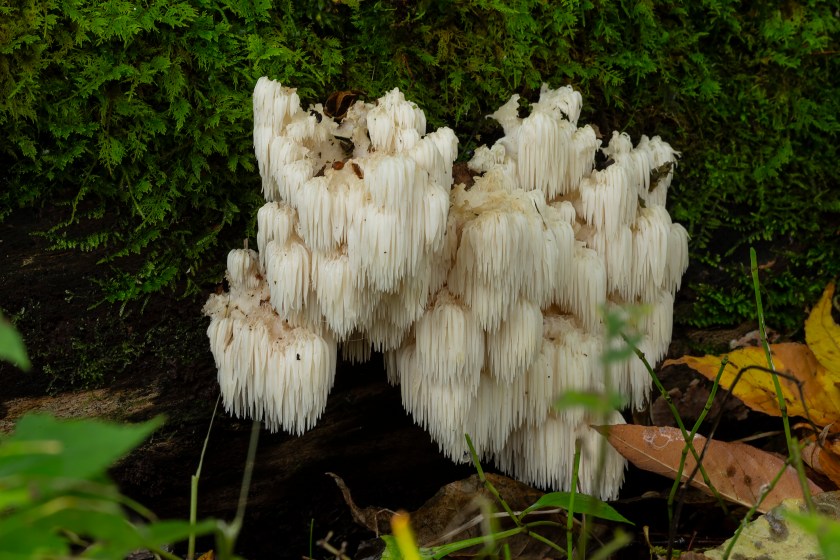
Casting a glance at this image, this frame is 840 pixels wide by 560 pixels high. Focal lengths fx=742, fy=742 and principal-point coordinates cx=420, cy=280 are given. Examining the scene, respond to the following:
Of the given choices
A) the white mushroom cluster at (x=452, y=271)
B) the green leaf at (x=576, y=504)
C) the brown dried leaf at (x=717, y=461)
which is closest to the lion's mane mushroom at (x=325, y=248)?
the white mushroom cluster at (x=452, y=271)

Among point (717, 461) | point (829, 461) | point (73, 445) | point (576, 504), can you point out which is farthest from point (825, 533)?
point (829, 461)

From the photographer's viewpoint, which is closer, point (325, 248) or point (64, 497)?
point (64, 497)

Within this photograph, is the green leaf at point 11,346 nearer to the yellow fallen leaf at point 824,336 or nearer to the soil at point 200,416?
the soil at point 200,416

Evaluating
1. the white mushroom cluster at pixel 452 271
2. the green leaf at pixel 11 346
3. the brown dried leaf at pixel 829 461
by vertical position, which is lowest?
the brown dried leaf at pixel 829 461

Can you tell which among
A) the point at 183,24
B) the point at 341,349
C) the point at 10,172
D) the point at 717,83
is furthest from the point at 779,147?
the point at 10,172

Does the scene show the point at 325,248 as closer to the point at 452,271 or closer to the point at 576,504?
the point at 452,271

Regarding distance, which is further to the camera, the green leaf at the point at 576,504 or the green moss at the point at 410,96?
the green moss at the point at 410,96

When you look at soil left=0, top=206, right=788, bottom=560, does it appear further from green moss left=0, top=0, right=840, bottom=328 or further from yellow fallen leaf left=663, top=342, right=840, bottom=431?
yellow fallen leaf left=663, top=342, right=840, bottom=431
